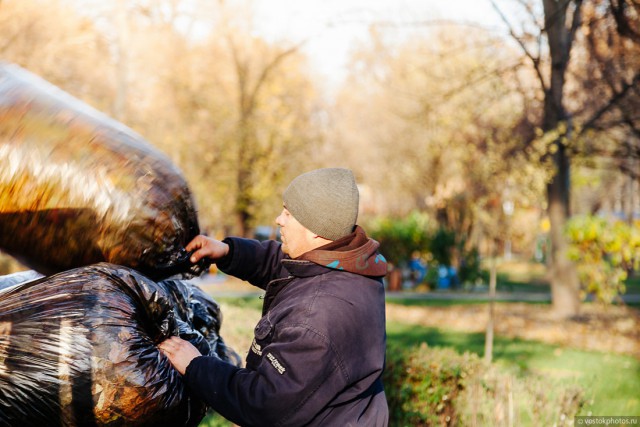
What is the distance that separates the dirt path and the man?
384 inches

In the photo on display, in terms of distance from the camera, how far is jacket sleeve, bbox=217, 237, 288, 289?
3188mm

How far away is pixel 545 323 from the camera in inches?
538

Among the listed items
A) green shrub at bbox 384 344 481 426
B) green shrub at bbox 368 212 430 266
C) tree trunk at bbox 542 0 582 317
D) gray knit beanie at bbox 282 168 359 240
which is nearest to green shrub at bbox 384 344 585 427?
green shrub at bbox 384 344 481 426

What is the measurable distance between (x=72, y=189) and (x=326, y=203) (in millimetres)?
931

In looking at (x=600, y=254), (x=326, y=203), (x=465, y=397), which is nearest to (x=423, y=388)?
(x=465, y=397)

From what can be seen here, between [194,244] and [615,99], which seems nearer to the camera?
[194,244]

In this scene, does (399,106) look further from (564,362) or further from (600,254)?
(564,362)

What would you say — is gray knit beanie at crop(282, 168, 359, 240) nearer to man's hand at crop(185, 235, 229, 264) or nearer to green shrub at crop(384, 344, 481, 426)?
man's hand at crop(185, 235, 229, 264)

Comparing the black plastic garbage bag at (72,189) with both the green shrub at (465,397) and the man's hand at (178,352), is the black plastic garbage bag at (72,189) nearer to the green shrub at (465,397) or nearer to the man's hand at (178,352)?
the man's hand at (178,352)

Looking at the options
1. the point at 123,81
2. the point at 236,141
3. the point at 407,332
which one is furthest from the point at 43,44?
the point at 407,332

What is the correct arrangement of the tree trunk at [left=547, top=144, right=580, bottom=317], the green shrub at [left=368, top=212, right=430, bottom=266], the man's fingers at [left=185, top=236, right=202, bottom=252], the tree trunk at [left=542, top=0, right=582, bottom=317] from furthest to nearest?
the green shrub at [left=368, top=212, right=430, bottom=266] → the tree trunk at [left=547, top=144, right=580, bottom=317] → the tree trunk at [left=542, top=0, right=582, bottom=317] → the man's fingers at [left=185, top=236, right=202, bottom=252]

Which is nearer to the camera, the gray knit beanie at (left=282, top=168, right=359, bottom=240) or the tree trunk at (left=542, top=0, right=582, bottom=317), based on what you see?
the gray knit beanie at (left=282, top=168, right=359, bottom=240)

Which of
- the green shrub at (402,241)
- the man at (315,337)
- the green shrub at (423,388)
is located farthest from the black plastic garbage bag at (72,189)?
the green shrub at (402,241)

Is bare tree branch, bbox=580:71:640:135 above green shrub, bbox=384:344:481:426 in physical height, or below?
above
